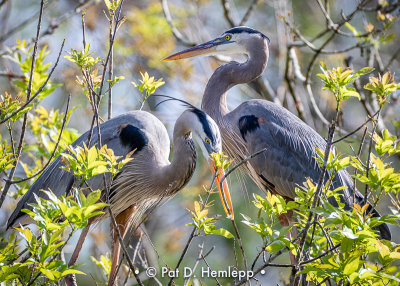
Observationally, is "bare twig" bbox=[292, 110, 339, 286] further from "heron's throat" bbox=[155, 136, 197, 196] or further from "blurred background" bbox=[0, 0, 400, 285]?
"blurred background" bbox=[0, 0, 400, 285]

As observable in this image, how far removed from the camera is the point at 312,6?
7.23 m

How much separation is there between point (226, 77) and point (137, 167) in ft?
3.10

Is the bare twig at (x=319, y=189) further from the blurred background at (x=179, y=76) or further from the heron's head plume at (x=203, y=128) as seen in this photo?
the blurred background at (x=179, y=76)

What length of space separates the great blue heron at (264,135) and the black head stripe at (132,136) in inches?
25.5

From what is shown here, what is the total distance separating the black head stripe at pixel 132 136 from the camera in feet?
11.3

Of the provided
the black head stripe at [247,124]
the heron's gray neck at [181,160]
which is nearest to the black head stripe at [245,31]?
the black head stripe at [247,124]

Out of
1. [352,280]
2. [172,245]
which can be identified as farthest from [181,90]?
[352,280]

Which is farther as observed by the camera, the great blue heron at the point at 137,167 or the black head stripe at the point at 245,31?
the black head stripe at the point at 245,31

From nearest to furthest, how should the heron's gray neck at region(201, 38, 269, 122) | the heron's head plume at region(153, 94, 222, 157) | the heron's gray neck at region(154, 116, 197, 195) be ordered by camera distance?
the heron's head plume at region(153, 94, 222, 157), the heron's gray neck at region(154, 116, 197, 195), the heron's gray neck at region(201, 38, 269, 122)

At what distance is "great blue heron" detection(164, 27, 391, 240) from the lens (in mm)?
3715

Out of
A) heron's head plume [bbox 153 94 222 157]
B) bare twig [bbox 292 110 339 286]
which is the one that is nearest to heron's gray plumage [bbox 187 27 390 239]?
heron's head plume [bbox 153 94 222 157]

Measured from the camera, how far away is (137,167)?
354 centimetres

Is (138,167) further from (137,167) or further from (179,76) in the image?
(179,76)

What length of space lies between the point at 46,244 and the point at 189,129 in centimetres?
142
